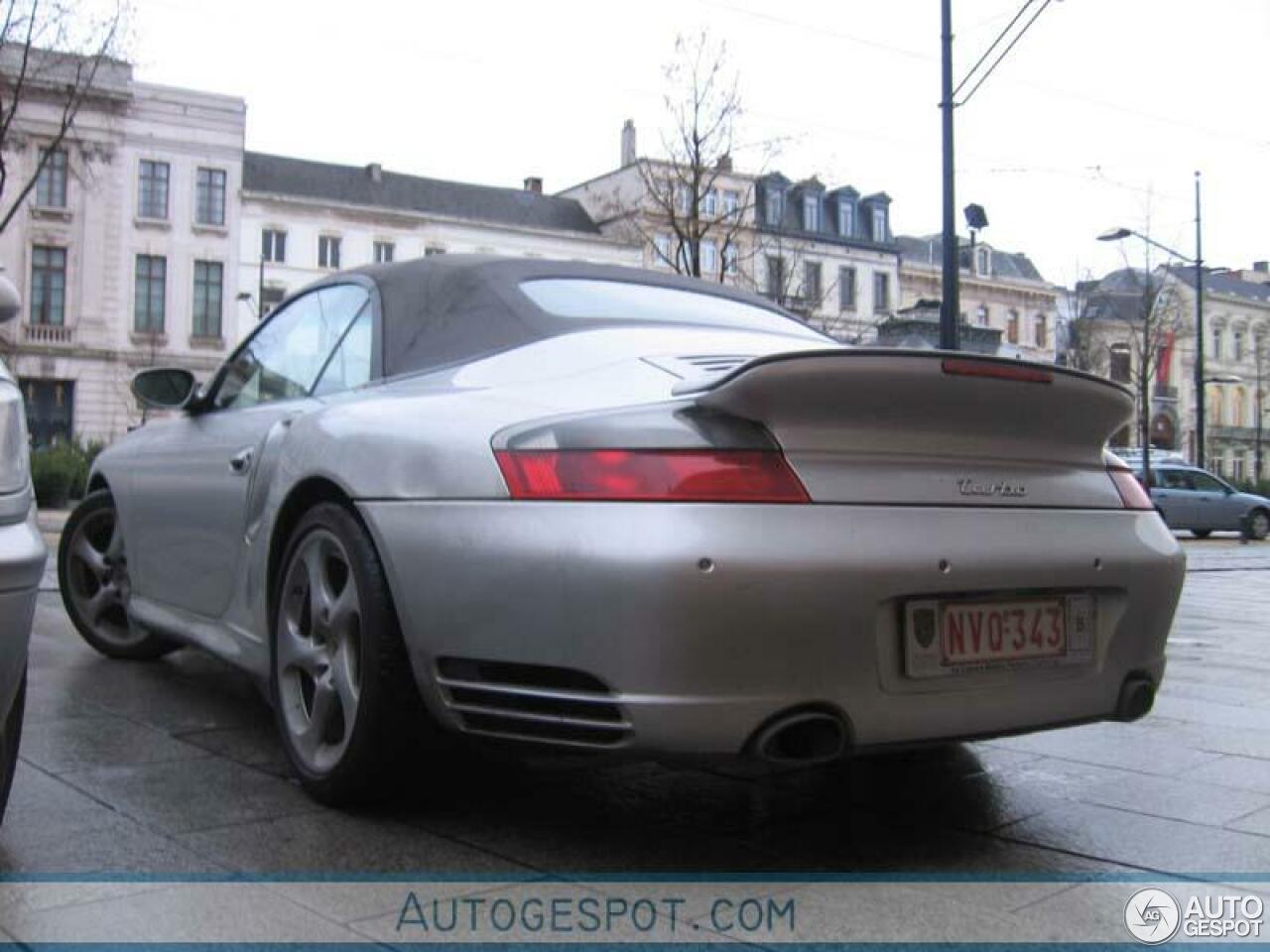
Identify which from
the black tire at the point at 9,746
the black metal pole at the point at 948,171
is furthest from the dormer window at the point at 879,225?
the black tire at the point at 9,746

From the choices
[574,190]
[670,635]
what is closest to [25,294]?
[574,190]

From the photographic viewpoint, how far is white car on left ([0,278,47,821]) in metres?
2.12

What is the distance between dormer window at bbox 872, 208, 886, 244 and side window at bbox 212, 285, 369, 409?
2435 inches

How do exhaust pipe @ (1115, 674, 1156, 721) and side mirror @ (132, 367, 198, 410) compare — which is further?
side mirror @ (132, 367, 198, 410)

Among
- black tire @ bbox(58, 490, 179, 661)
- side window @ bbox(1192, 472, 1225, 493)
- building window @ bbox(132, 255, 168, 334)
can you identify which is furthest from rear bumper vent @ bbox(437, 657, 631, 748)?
building window @ bbox(132, 255, 168, 334)

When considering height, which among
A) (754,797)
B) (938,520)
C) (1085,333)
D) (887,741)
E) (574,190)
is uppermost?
(574,190)

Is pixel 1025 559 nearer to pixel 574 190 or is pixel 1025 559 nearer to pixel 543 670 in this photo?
pixel 543 670

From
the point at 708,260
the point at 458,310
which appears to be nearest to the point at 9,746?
the point at 458,310

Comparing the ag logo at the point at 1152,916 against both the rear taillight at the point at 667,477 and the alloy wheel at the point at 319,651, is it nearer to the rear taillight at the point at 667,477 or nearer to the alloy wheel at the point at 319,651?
the rear taillight at the point at 667,477

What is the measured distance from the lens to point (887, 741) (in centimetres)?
252

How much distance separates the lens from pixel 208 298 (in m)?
48.0

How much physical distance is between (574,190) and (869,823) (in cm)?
6188

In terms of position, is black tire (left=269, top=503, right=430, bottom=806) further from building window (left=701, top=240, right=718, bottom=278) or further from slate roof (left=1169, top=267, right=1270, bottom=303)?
slate roof (left=1169, top=267, right=1270, bottom=303)

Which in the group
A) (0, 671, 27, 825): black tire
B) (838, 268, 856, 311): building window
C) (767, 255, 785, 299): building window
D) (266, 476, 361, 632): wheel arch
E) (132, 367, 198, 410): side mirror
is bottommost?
(0, 671, 27, 825): black tire
